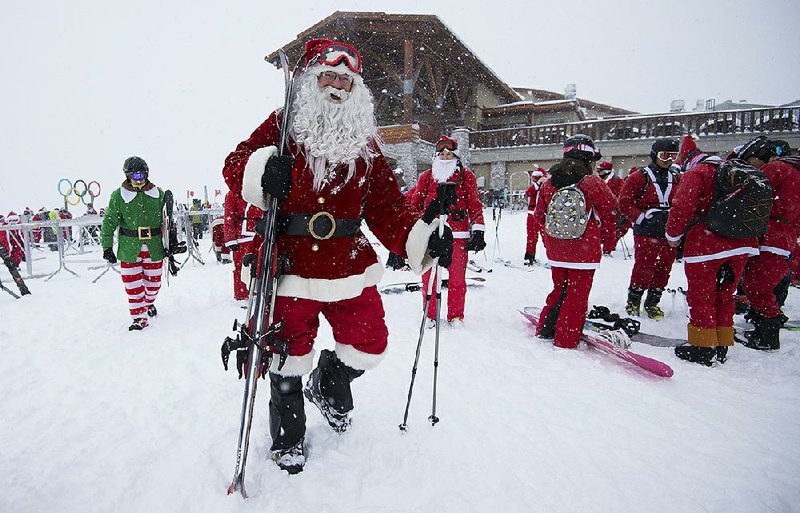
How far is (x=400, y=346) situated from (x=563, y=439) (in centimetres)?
176

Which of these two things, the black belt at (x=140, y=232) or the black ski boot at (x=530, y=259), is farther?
the black ski boot at (x=530, y=259)

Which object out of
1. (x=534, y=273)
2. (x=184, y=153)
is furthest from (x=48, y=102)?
(x=534, y=273)

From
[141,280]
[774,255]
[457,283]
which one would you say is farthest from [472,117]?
[141,280]

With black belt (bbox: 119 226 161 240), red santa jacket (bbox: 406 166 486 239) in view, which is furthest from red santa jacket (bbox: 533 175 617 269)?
black belt (bbox: 119 226 161 240)

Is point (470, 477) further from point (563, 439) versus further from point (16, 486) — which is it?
point (16, 486)

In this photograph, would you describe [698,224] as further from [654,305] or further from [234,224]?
[234,224]

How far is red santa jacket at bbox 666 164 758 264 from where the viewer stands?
10.3 ft

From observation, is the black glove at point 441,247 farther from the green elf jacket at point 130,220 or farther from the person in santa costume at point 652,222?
the green elf jacket at point 130,220

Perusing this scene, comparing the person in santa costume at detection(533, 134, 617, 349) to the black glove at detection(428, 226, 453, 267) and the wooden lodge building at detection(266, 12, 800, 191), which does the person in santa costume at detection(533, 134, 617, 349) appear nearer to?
the black glove at detection(428, 226, 453, 267)

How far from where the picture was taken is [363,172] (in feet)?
6.68

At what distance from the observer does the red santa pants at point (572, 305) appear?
347cm

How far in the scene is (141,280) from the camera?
4441 millimetres

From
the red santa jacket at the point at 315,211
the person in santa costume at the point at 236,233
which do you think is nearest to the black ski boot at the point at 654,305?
the red santa jacket at the point at 315,211

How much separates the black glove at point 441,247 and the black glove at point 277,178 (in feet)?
2.69
